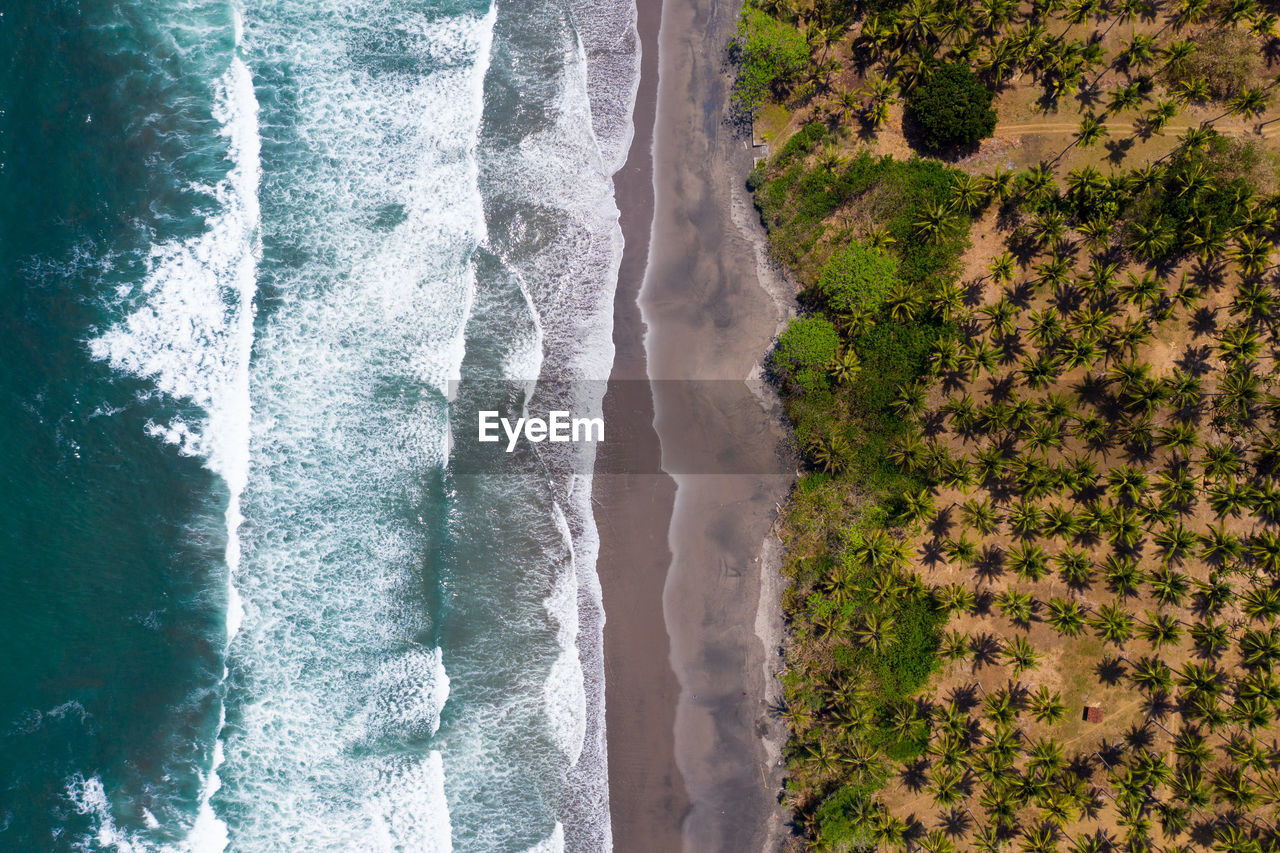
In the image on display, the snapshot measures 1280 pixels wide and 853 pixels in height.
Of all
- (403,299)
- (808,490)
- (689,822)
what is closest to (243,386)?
(403,299)

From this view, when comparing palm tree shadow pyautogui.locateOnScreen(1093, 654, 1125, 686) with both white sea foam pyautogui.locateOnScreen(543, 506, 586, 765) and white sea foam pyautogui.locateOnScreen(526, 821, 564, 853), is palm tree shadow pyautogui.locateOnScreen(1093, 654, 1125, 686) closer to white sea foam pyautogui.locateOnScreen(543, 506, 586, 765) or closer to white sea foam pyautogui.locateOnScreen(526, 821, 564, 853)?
white sea foam pyautogui.locateOnScreen(543, 506, 586, 765)

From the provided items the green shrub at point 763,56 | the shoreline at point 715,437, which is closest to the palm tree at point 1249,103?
the green shrub at point 763,56

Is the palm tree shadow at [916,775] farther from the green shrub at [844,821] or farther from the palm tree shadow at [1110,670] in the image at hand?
the palm tree shadow at [1110,670]

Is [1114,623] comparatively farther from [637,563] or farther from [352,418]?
[352,418]

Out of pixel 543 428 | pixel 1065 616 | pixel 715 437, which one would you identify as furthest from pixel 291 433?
pixel 1065 616

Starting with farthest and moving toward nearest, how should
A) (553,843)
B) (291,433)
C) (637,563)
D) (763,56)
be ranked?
(763,56) < (637,563) < (291,433) < (553,843)

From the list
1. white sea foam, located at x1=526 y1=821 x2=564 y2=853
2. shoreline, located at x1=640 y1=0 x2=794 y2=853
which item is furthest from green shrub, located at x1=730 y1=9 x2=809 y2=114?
white sea foam, located at x1=526 y1=821 x2=564 y2=853

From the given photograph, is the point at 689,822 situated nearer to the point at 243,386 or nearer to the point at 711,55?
the point at 243,386
